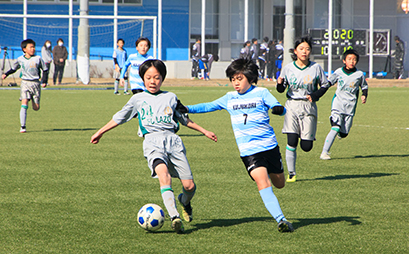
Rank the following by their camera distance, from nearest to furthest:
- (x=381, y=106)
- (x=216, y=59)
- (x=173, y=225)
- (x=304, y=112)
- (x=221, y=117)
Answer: (x=173, y=225), (x=304, y=112), (x=221, y=117), (x=381, y=106), (x=216, y=59)

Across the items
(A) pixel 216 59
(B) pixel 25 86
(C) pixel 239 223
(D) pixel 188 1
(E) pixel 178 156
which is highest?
(D) pixel 188 1

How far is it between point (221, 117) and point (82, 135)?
5083 millimetres

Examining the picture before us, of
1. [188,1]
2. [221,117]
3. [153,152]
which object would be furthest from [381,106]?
[188,1]

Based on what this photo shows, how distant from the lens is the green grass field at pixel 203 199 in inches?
183

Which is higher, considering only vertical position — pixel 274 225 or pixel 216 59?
pixel 216 59

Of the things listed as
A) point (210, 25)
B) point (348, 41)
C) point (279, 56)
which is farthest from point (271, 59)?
point (210, 25)

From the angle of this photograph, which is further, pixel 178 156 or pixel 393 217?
pixel 393 217

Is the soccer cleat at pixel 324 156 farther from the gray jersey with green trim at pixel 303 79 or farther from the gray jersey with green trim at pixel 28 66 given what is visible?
the gray jersey with green trim at pixel 28 66

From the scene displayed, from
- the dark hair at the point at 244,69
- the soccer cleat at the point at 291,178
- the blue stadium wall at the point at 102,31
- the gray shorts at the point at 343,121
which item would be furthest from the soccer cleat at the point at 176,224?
the blue stadium wall at the point at 102,31

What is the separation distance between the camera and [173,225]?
470cm

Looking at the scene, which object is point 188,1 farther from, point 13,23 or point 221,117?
point 221,117

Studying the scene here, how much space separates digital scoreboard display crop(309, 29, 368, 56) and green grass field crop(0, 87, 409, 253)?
2309cm

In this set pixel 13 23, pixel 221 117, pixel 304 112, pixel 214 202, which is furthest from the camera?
pixel 13 23

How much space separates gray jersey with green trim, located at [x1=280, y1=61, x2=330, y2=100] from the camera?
7.36 metres
